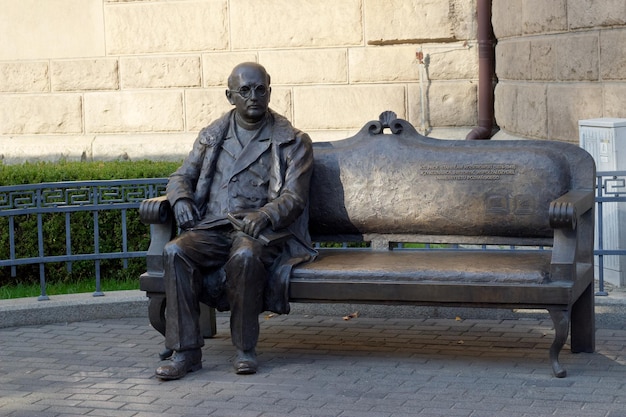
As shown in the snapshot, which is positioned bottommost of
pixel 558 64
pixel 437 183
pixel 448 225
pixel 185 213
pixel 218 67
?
pixel 448 225

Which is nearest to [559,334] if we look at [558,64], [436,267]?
[436,267]

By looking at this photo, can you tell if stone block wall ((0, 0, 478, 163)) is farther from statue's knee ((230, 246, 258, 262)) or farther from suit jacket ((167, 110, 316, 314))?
statue's knee ((230, 246, 258, 262))

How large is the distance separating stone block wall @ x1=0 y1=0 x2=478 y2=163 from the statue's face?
4.50m

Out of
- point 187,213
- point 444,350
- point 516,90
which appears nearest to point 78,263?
point 187,213

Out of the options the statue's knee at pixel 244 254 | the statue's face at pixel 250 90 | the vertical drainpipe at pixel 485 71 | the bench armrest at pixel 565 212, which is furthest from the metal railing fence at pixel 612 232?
the vertical drainpipe at pixel 485 71

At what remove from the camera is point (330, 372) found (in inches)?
255

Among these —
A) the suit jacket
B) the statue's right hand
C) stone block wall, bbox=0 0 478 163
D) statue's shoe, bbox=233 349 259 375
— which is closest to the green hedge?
the suit jacket

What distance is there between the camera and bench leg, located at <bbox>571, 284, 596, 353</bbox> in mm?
6707

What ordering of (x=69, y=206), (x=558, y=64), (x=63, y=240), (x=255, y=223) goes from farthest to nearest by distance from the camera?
(x=558, y=64) < (x=63, y=240) < (x=69, y=206) < (x=255, y=223)

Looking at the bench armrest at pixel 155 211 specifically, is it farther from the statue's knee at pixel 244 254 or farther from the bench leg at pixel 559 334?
the bench leg at pixel 559 334

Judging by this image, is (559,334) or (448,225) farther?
(448,225)

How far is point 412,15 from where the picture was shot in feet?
36.4

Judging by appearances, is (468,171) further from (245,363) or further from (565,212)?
(245,363)

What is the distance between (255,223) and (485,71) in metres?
4.88
